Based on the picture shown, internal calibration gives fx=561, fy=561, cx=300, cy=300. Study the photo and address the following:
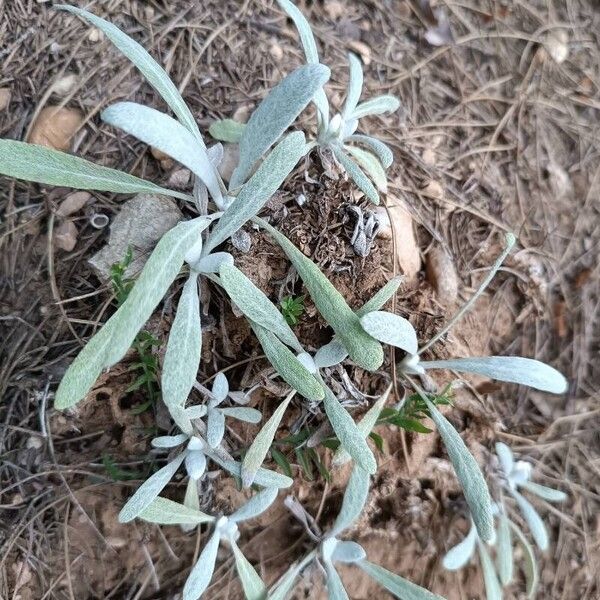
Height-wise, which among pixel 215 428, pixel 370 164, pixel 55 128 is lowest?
pixel 215 428

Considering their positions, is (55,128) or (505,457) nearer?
(55,128)

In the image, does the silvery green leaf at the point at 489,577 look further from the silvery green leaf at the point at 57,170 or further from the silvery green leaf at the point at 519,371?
the silvery green leaf at the point at 57,170

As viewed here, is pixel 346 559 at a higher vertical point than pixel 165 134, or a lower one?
lower

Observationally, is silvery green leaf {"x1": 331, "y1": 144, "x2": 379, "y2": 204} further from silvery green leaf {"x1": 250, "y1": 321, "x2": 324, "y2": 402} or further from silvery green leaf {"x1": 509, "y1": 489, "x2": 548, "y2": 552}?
silvery green leaf {"x1": 509, "y1": 489, "x2": 548, "y2": 552}

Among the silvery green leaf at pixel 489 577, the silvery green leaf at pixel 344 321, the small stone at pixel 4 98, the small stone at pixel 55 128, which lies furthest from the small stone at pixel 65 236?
the silvery green leaf at pixel 489 577

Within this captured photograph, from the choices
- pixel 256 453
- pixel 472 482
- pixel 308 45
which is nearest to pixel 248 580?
pixel 256 453

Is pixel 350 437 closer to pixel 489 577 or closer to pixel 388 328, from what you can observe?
pixel 388 328

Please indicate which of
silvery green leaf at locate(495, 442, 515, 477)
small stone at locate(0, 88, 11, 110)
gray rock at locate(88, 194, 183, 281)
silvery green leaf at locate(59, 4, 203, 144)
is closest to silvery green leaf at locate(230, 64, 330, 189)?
silvery green leaf at locate(59, 4, 203, 144)
